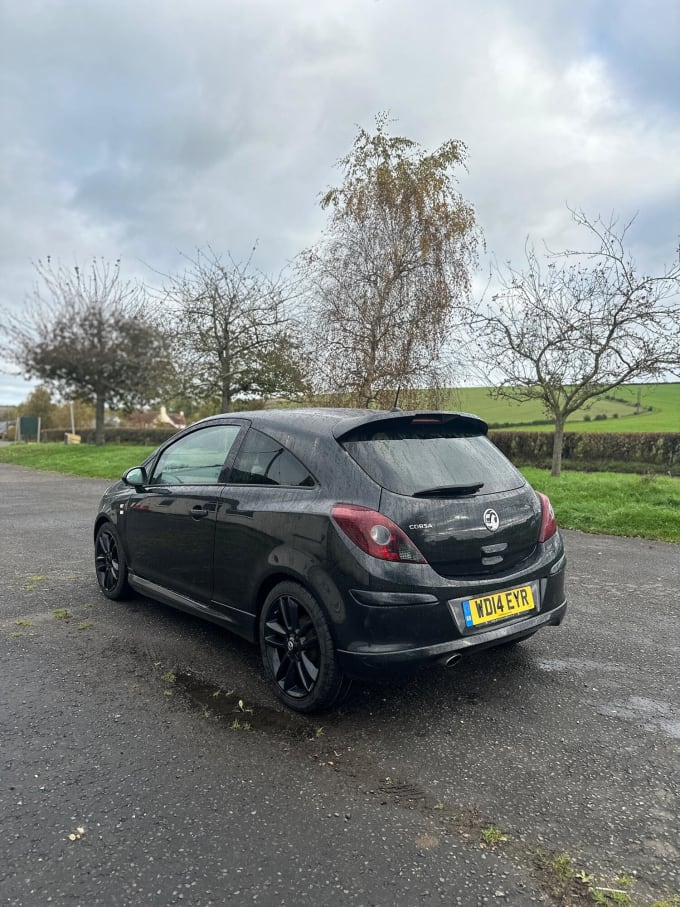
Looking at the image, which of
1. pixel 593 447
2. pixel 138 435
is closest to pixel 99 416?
pixel 138 435

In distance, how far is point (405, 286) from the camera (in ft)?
54.4

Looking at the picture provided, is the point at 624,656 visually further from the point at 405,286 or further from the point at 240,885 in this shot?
the point at 405,286

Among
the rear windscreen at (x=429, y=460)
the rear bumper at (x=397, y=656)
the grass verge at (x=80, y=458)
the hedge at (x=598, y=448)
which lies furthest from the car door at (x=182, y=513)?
the hedge at (x=598, y=448)

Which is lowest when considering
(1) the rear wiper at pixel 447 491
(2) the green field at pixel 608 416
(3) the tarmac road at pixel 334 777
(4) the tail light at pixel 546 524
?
(3) the tarmac road at pixel 334 777

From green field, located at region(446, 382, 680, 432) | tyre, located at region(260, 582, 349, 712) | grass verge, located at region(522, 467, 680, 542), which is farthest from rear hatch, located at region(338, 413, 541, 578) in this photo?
green field, located at region(446, 382, 680, 432)

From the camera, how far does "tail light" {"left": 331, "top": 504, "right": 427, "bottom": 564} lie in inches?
116

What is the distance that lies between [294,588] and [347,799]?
1050mm

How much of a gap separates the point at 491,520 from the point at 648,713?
1.28 m

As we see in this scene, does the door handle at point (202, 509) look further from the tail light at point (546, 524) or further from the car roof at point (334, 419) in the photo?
the tail light at point (546, 524)

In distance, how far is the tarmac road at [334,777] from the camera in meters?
2.04

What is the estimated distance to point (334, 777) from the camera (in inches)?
103

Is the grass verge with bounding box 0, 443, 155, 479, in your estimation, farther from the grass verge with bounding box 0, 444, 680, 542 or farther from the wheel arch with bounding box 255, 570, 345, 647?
the wheel arch with bounding box 255, 570, 345, 647

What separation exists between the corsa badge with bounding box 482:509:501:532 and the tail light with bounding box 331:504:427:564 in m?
0.46

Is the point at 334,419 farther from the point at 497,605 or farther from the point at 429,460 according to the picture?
the point at 497,605
